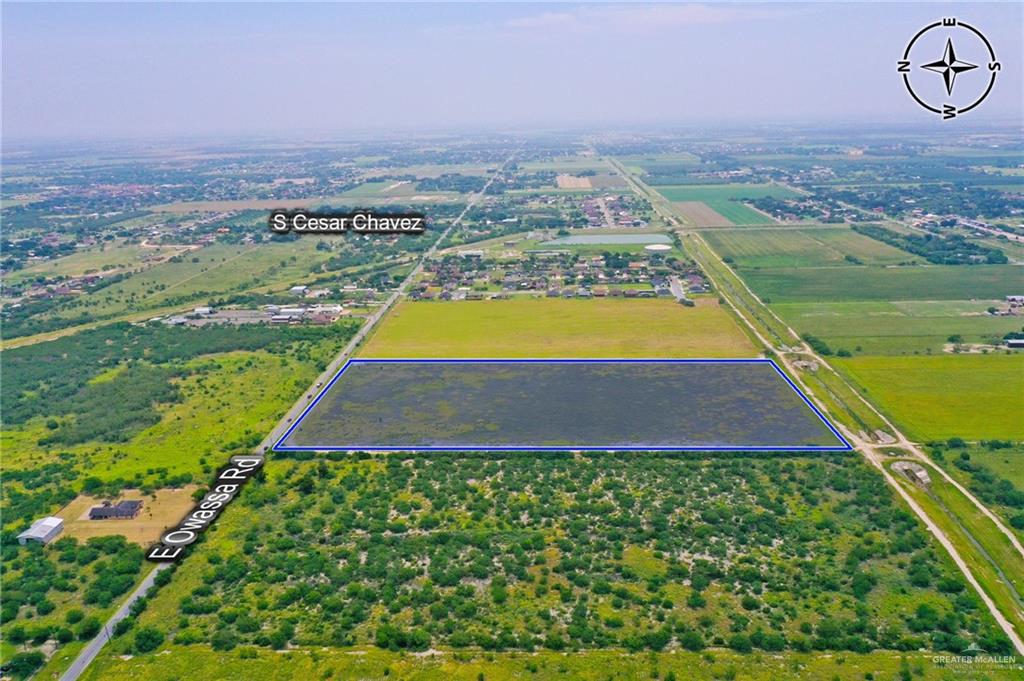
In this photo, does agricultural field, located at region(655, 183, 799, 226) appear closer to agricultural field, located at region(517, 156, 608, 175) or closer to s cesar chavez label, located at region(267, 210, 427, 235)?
agricultural field, located at region(517, 156, 608, 175)

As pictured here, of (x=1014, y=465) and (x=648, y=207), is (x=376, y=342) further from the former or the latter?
(x=648, y=207)

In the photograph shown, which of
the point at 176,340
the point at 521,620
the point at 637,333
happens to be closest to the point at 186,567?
the point at 521,620

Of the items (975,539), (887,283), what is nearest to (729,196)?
(887,283)

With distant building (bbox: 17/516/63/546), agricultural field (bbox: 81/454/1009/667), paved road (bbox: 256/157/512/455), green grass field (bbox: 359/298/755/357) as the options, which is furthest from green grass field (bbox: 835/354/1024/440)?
distant building (bbox: 17/516/63/546)

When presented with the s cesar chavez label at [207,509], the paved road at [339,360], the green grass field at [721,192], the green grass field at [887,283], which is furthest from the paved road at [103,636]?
the green grass field at [721,192]

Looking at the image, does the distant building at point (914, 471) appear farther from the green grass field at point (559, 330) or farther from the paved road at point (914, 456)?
the green grass field at point (559, 330)

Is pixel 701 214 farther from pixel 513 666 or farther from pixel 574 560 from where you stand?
pixel 513 666
